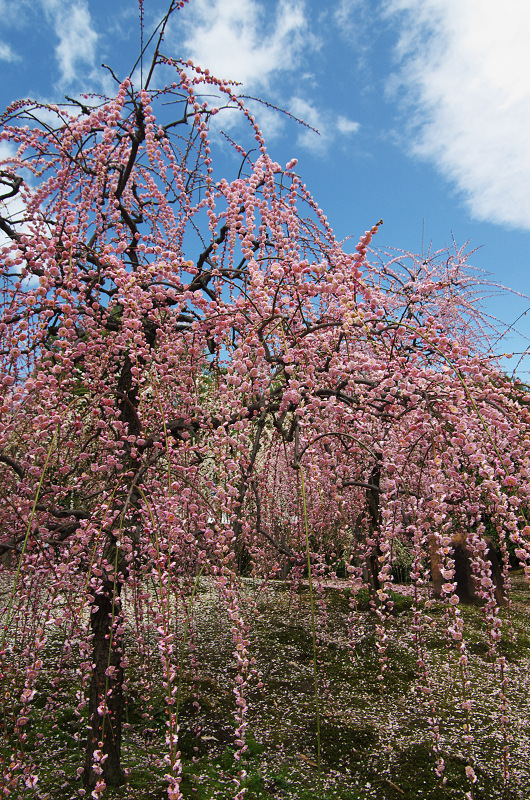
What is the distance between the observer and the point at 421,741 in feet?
12.6

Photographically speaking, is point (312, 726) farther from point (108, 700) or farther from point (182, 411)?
point (182, 411)

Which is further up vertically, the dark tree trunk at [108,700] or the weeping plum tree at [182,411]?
the weeping plum tree at [182,411]

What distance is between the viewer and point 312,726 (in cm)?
409

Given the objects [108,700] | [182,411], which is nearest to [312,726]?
[108,700]

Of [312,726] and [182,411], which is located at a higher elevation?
[182,411]

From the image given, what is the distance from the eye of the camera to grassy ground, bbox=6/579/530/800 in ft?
10.8

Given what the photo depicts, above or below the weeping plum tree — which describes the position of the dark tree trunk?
below

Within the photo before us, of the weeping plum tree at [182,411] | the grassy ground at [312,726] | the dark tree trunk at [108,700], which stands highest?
the weeping plum tree at [182,411]

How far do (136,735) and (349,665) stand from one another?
7.46 feet

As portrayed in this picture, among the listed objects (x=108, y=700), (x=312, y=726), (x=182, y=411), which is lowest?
(x=312, y=726)

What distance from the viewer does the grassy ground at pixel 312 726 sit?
3.29 metres

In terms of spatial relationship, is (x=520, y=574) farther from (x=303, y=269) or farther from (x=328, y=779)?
(x=303, y=269)

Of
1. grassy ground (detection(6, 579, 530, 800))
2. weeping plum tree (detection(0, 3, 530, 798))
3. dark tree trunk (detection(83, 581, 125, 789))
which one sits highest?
weeping plum tree (detection(0, 3, 530, 798))

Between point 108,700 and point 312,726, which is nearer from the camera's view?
point 108,700
